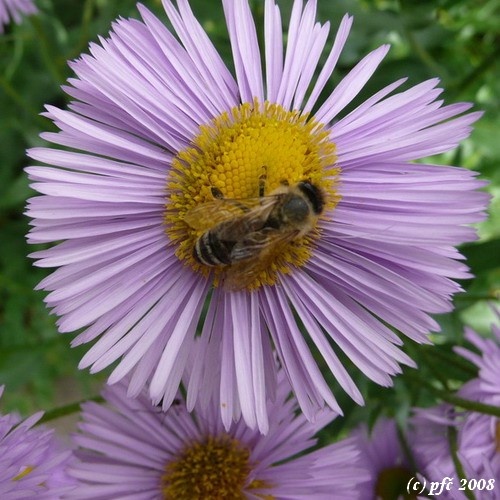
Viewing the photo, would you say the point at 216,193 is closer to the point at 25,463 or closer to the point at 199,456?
the point at 25,463

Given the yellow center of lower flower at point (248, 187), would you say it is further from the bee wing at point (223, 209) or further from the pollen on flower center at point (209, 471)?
the pollen on flower center at point (209, 471)

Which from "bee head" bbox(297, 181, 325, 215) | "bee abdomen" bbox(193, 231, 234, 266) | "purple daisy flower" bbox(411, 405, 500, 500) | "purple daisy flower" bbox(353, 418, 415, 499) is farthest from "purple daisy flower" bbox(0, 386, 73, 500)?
"purple daisy flower" bbox(353, 418, 415, 499)

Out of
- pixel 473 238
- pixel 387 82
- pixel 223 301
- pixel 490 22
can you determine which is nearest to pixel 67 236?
pixel 223 301

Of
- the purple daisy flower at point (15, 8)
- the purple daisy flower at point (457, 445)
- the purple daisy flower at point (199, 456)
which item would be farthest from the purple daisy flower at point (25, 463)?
the purple daisy flower at point (15, 8)

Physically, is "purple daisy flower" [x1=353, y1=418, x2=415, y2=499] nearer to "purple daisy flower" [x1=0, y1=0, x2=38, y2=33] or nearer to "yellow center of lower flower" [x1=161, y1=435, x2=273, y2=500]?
"yellow center of lower flower" [x1=161, y1=435, x2=273, y2=500]

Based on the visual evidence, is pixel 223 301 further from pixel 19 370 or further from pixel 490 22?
pixel 490 22

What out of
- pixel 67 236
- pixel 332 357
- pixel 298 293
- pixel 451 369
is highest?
pixel 67 236
